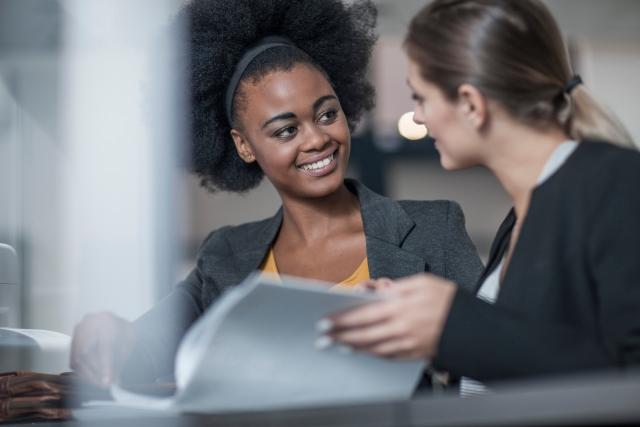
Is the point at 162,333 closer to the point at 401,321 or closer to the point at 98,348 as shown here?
the point at 98,348

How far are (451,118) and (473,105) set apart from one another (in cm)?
4

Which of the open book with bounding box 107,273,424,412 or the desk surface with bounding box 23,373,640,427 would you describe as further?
the open book with bounding box 107,273,424,412

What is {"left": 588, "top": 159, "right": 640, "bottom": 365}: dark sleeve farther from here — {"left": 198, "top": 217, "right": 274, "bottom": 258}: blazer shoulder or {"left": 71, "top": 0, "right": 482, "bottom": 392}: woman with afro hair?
{"left": 198, "top": 217, "right": 274, "bottom": 258}: blazer shoulder

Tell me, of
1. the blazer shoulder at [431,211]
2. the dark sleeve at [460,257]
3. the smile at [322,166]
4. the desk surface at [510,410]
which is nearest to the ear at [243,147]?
the smile at [322,166]

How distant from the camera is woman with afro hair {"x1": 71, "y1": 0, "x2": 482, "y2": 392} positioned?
1646 millimetres

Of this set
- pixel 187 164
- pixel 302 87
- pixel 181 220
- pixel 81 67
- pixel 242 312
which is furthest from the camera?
pixel 181 220

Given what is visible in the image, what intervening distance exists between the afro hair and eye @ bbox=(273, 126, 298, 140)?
0.14 metres

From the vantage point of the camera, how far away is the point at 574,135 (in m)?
1.00

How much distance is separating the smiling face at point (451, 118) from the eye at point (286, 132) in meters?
0.64

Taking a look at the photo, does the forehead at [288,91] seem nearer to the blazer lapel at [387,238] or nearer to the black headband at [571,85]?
the blazer lapel at [387,238]

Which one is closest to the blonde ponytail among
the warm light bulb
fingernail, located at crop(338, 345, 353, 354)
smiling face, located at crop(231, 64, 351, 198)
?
fingernail, located at crop(338, 345, 353, 354)

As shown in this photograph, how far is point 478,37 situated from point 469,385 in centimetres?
42

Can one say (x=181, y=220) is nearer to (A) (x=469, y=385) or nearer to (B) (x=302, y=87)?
(B) (x=302, y=87)

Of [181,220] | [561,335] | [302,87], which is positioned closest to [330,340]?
[561,335]
